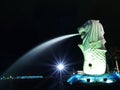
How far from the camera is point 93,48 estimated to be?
38.2m

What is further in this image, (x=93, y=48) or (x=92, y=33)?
(x=92, y=33)

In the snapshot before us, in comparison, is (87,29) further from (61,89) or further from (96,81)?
(61,89)

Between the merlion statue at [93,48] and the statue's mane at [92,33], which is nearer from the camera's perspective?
the merlion statue at [93,48]

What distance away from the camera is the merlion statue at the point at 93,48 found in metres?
37.4

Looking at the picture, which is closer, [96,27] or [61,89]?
[61,89]

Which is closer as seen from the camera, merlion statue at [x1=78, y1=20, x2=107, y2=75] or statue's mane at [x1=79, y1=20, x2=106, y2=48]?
merlion statue at [x1=78, y1=20, x2=107, y2=75]

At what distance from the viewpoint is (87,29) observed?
3853 cm

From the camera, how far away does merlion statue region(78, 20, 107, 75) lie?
123ft

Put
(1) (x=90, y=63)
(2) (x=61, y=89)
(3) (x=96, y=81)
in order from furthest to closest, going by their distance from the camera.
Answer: (1) (x=90, y=63)
(3) (x=96, y=81)
(2) (x=61, y=89)

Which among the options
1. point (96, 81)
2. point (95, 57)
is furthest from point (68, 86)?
point (95, 57)

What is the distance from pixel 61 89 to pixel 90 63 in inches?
354

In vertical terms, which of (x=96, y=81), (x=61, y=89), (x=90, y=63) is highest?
(x=90, y=63)

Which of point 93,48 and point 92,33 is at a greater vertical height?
point 92,33

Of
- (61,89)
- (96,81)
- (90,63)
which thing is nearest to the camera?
(61,89)
